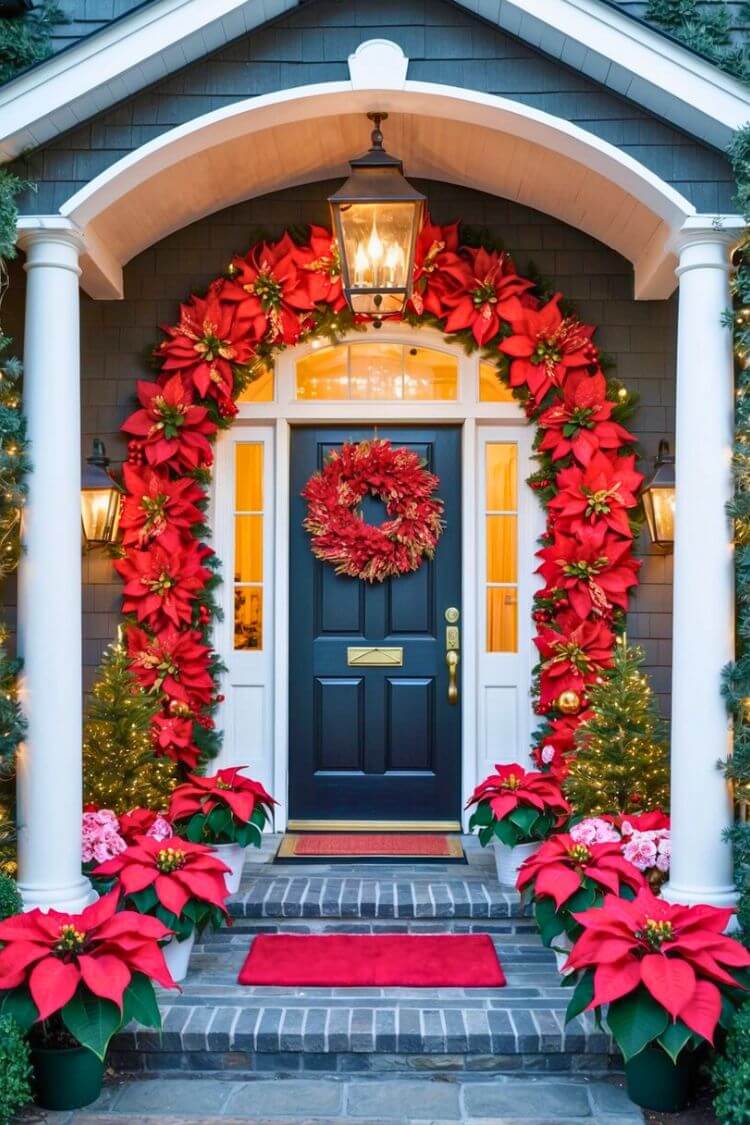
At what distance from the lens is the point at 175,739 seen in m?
4.54

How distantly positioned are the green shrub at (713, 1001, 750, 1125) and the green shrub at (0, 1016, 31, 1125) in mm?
1917

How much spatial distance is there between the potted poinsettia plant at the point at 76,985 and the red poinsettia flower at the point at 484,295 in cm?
299

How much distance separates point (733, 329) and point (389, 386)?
6.11 ft

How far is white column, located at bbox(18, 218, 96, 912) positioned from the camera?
3418mm

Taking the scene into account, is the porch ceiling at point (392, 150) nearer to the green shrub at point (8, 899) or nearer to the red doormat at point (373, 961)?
the green shrub at point (8, 899)

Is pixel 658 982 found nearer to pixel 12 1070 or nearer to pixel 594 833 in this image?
pixel 594 833

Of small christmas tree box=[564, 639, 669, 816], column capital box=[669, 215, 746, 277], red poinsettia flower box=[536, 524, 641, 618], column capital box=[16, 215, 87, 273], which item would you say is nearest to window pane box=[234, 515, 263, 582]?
red poinsettia flower box=[536, 524, 641, 618]

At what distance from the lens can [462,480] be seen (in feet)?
15.8

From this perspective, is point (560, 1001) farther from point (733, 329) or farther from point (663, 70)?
point (663, 70)

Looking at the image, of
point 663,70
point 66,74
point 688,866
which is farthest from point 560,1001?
point 66,74

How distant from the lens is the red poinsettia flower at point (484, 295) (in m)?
4.63

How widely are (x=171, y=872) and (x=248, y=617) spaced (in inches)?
67.1

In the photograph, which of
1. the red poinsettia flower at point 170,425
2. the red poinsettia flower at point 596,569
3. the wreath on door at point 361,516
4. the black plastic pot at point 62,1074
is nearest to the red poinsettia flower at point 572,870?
the red poinsettia flower at point 596,569

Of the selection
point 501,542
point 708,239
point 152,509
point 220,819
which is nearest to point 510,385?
point 501,542
